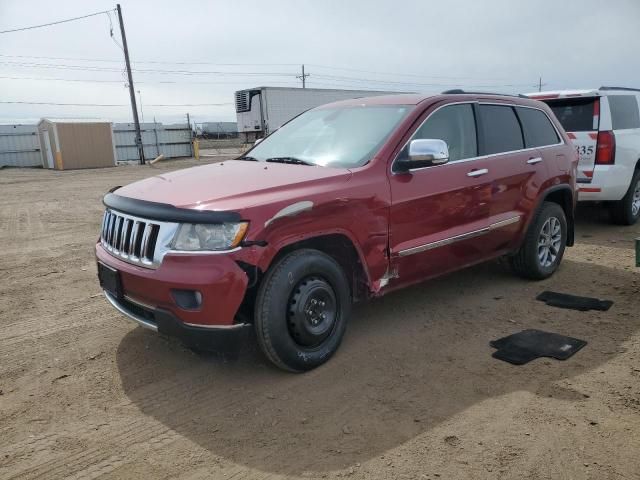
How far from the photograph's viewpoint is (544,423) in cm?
293

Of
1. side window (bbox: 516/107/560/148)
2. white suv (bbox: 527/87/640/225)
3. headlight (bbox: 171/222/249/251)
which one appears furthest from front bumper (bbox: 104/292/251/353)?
white suv (bbox: 527/87/640/225)

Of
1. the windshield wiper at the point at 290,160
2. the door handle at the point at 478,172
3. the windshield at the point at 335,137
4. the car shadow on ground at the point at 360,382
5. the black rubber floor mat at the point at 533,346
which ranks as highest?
the windshield at the point at 335,137

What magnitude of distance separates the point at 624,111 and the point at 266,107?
743 inches

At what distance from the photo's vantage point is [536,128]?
5.39 meters

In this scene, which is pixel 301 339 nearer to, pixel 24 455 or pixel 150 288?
pixel 150 288

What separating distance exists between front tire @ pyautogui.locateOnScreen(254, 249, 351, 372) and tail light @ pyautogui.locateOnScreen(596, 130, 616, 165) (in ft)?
17.3

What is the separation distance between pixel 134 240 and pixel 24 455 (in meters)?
1.34

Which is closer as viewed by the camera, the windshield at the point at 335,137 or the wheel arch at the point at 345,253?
the wheel arch at the point at 345,253

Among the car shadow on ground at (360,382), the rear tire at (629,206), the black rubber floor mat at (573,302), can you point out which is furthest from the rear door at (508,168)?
the rear tire at (629,206)

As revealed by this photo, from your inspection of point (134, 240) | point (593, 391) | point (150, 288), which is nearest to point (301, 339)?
point (150, 288)

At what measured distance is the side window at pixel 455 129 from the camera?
4302mm

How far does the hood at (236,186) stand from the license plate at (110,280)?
53 centimetres

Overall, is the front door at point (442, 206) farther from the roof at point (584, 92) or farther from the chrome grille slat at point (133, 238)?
the roof at point (584, 92)

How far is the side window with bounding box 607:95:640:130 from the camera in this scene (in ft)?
24.0
